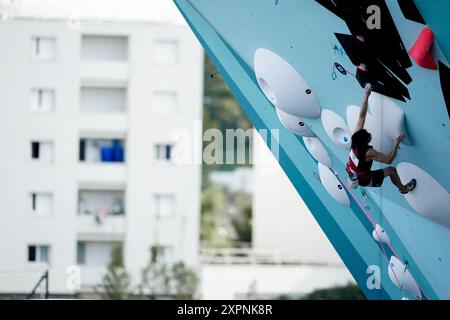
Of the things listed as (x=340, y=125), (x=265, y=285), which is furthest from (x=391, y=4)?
(x=265, y=285)

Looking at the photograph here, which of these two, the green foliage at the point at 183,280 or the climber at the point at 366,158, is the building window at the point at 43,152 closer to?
the green foliage at the point at 183,280

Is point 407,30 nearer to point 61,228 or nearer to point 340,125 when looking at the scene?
point 340,125

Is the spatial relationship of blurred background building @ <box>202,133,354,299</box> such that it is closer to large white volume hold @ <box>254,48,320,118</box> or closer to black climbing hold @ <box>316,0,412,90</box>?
large white volume hold @ <box>254,48,320,118</box>

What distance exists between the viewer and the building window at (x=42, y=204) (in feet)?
30.1

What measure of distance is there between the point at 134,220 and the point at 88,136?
1.55m

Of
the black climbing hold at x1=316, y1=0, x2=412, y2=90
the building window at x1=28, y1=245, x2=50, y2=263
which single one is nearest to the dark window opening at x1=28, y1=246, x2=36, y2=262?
the building window at x1=28, y1=245, x2=50, y2=263

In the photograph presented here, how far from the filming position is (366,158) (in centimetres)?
408

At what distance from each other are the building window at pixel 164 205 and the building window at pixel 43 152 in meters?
2.20

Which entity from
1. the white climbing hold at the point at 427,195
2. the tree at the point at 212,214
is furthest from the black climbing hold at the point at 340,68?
the tree at the point at 212,214

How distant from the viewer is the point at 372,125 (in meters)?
4.38

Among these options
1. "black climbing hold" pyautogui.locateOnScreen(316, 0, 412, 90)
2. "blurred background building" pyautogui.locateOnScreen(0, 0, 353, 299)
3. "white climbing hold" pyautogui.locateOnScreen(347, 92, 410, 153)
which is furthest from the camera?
"blurred background building" pyautogui.locateOnScreen(0, 0, 353, 299)

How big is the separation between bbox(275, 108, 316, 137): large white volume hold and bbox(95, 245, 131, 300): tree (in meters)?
5.34

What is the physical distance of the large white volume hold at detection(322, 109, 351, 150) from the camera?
4906 millimetres


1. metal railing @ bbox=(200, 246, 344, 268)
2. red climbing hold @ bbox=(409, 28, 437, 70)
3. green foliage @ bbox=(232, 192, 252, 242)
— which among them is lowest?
green foliage @ bbox=(232, 192, 252, 242)
